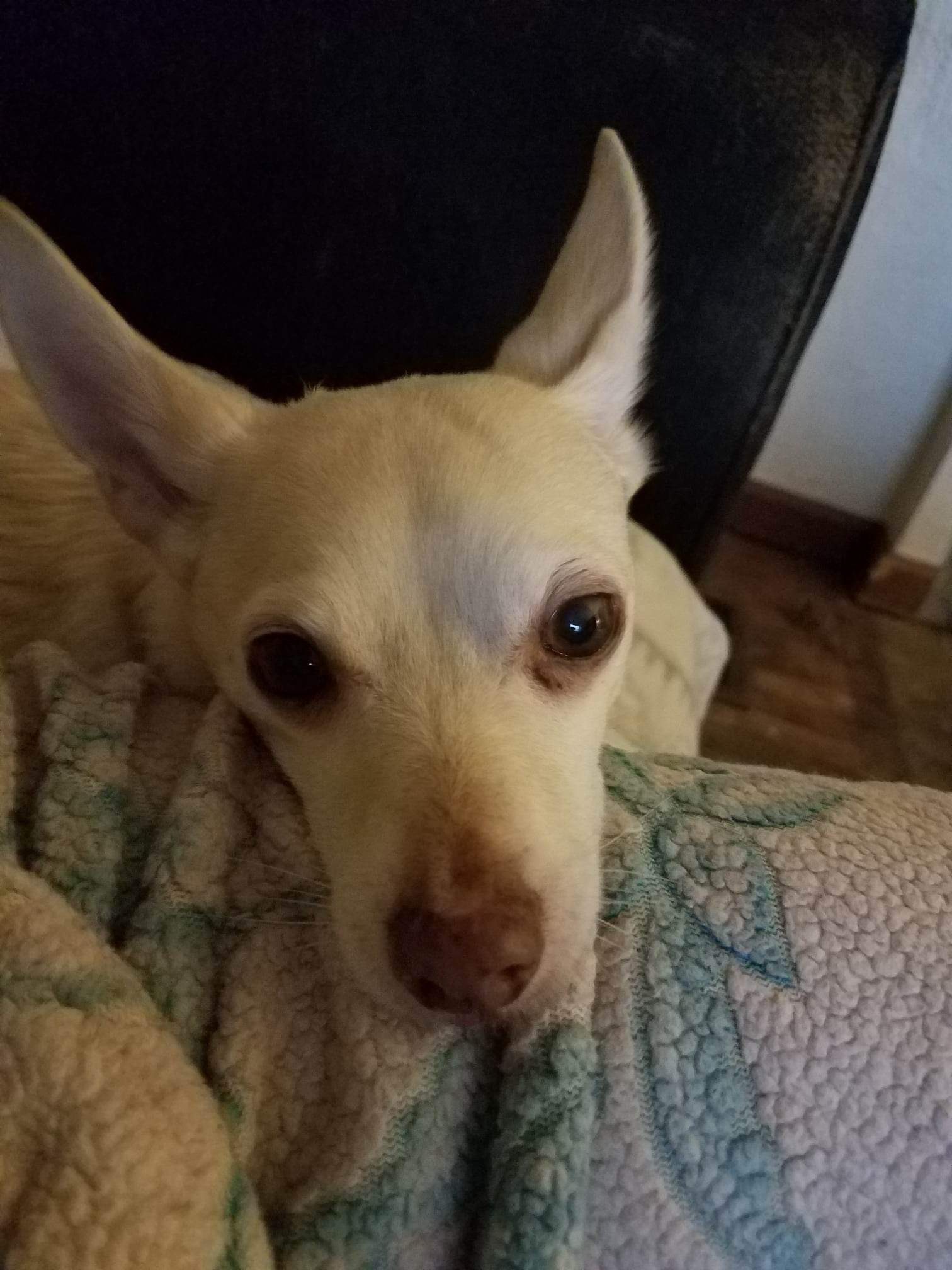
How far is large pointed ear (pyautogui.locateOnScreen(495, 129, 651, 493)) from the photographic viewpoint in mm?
1139

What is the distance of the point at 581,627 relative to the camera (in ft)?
3.23

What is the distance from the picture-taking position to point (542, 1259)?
62 cm

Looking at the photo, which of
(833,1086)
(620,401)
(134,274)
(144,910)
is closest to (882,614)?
(620,401)

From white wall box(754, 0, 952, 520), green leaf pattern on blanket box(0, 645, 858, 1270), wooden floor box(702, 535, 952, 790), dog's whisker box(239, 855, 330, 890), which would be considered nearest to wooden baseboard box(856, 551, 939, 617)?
wooden floor box(702, 535, 952, 790)

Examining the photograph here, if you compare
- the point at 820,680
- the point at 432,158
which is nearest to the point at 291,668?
the point at 432,158

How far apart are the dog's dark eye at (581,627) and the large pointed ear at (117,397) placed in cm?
41

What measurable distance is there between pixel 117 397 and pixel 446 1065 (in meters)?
0.75

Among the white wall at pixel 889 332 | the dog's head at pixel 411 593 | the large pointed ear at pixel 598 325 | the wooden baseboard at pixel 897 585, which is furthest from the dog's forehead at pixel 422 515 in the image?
the wooden baseboard at pixel 897 585

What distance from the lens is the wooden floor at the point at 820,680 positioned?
8.02 feet

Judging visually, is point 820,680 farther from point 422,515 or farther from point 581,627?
point 422,515

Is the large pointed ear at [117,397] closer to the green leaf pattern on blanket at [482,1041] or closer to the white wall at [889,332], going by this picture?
the green leaf pattern on blanket at [482,1041]

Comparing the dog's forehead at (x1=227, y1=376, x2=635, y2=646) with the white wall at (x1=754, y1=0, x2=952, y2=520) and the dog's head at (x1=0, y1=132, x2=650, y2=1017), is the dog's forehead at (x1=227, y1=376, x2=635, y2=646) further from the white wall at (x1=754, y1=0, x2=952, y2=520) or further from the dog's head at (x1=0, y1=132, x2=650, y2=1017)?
the white wall at (x1=754, y1=0, x2=952, y2=520)

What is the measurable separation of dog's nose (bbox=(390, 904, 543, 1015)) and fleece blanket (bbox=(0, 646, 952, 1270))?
3 cm

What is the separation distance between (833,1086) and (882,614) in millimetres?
2440
